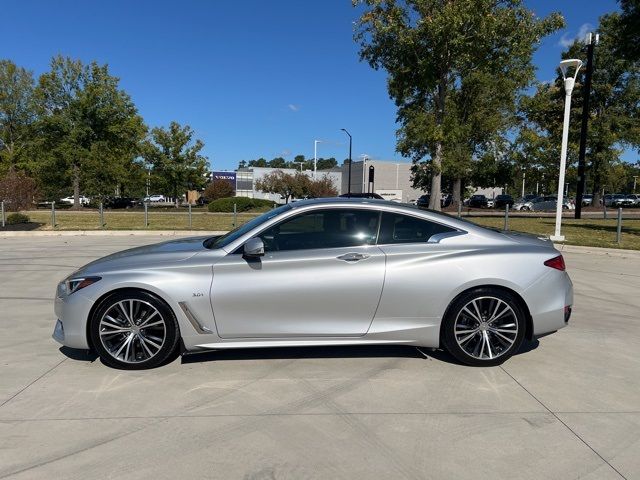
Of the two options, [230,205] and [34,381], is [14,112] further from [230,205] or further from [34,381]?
[34,381]

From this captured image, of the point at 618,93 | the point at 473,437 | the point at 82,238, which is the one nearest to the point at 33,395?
the point at 473,437

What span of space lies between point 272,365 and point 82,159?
43.3 m

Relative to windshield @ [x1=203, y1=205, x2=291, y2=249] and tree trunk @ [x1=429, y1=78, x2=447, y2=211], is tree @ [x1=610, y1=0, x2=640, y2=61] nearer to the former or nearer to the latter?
tree trunk @ [x1=429, y1=78, x2=447, y2=211]

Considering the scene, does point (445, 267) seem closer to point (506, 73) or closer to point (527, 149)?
point (506, 73)

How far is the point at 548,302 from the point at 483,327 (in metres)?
0.65

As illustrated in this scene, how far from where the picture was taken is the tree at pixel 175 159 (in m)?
47.2

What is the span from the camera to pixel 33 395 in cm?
398

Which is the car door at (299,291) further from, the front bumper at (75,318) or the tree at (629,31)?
the tree at (629,31)

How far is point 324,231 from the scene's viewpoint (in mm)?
4668

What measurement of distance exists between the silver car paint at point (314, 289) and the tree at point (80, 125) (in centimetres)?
4239

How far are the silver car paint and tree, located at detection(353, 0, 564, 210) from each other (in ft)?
60.9

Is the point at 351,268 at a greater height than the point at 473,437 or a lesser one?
greater

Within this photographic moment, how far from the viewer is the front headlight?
4.40 m

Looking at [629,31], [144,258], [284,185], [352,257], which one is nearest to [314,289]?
[352,257]
